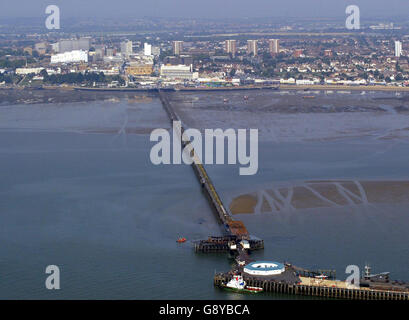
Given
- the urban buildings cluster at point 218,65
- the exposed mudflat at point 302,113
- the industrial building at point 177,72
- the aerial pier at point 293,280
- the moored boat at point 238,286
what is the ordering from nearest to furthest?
the aerial pier at point 293,280, the moored boat at point 238,286, the exposed mudflat at point 302,113, the urban buildings cluster at point 218,65, the industrial building at point 177,72

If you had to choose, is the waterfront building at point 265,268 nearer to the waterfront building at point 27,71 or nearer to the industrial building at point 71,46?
the waterfront building at point 27,71

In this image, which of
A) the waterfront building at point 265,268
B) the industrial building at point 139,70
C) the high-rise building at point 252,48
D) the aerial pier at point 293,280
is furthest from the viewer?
the high-rise building at point 252,48

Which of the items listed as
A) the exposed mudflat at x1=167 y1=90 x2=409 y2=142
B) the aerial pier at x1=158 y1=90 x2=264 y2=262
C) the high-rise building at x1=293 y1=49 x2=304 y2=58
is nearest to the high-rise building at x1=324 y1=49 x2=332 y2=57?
the high-rise building at x1=293 y1=49 x2=304 y2=58

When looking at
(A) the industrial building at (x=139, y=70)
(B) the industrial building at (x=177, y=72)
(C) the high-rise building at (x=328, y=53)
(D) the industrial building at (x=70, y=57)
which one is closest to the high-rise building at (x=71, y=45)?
(D) the industrial building at (x=70, y=57)

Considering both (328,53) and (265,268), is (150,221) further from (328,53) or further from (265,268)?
(328,53)

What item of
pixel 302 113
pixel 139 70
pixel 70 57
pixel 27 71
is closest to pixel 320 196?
pixel 302 113

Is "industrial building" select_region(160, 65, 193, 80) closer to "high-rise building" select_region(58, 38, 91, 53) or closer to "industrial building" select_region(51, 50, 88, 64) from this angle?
"industrial building" select_region(51, 50, 88, 64)

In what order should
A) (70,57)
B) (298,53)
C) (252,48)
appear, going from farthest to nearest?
(252,48) → (298,53) → (70,57)
